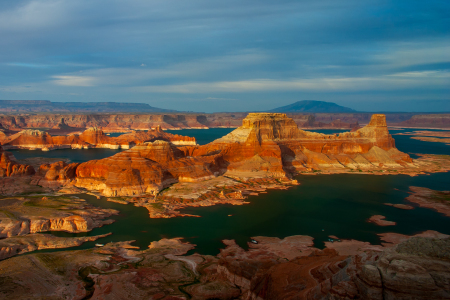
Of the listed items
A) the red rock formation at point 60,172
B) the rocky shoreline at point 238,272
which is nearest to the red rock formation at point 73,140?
the red rock formation at point 60,172

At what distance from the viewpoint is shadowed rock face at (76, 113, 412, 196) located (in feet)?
149

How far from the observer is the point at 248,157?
59.8 metres

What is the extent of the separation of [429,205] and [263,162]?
25186 millimetres

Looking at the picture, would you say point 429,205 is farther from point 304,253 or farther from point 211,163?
point 211,163

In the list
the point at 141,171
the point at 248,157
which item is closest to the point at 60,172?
the point at 141,171

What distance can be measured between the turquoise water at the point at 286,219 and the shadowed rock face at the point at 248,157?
5491 millimetres

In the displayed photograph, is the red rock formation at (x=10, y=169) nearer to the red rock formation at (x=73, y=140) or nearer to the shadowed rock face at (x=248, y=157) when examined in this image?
the shadowed rock face at (x=248, y=157)

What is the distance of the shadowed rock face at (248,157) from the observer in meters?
45.5

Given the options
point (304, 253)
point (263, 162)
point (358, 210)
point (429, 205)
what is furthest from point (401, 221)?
point (263, 162)

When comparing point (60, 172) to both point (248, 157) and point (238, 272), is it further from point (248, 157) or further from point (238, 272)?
point (238, 272)

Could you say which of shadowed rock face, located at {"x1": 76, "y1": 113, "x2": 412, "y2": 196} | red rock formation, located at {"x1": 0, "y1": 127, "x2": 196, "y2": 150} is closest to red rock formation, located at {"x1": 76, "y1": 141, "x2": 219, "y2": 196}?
shadowed rock face, located at {"x1": 76, "y1": 113, "x2": 412, "y2": 196}

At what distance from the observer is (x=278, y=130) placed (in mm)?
67625

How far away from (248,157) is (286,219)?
79.0 ft

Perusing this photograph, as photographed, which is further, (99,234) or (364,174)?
(364,174)
